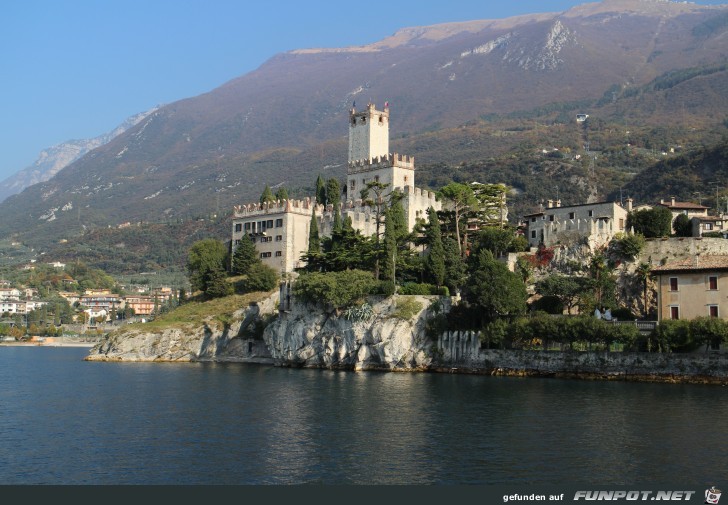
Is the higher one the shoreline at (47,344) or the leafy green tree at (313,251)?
the leafy green tree at (313,251)

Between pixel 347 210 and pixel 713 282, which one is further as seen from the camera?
pixel 347 210

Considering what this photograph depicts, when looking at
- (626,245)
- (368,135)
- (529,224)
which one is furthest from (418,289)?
(368,135)

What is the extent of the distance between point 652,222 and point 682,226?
5.75m

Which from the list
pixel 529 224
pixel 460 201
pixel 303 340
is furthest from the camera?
pixel 460 201

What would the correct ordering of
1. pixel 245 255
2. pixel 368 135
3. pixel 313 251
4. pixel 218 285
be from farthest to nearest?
pixel 368 135
pixel 245 255
pixel 218 285
pixel 313 251

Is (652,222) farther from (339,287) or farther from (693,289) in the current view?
(339,287)

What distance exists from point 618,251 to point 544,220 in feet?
29.2

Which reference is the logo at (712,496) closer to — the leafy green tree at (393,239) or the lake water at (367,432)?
the lake water at (367,432)

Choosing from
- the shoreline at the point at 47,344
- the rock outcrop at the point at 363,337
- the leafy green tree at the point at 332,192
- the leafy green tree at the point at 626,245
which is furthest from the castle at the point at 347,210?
the shoreline at the point at 47,344

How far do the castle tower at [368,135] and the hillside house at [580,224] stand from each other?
1012 inches

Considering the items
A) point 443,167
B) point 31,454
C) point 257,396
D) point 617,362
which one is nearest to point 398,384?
point 257,396

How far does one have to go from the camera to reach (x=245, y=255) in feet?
292

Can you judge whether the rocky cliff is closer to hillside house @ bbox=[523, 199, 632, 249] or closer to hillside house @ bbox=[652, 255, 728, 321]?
hillside house @ bbox=[523, 199, 632, 249]

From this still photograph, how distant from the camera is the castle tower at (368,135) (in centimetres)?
9550
